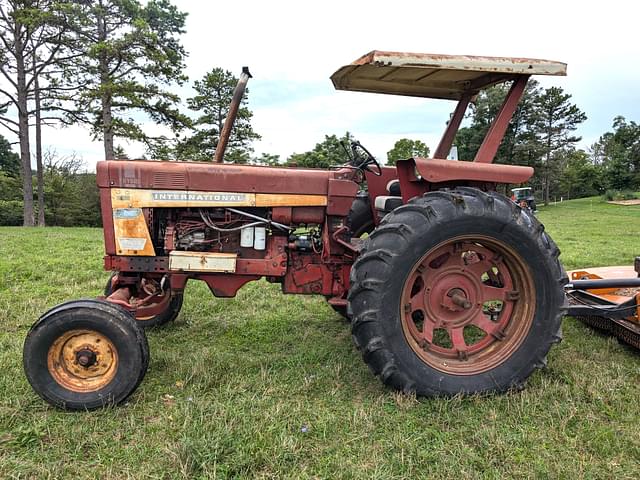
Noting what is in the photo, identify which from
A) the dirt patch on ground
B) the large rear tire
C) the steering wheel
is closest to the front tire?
the large rear tire

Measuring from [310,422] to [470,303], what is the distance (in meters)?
1.32

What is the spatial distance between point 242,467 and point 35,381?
52.7 inches

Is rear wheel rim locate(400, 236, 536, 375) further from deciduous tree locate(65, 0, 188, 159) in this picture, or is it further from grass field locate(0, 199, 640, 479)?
deciduous tree locate(65, 0, 188, 159)

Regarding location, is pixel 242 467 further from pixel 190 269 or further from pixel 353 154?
pixel 353 154

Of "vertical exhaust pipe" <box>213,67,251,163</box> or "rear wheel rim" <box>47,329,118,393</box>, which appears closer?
"rear wheel rim" <box>47,329,118,393</box>

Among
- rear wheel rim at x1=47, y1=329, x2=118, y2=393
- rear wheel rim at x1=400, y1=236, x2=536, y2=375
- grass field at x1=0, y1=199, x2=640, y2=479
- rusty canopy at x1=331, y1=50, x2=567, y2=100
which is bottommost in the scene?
grass field at x1=0, y1=199, x2=640, y2=479

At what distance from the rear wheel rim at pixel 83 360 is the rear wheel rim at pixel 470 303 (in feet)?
5.88

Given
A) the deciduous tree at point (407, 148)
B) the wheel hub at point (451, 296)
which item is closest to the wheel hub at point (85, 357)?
the wheel hub at point (451, 296)

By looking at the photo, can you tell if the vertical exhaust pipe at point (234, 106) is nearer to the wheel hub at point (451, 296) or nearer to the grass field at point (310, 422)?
the grass field at point (310, 422)

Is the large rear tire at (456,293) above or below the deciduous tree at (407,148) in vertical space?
below

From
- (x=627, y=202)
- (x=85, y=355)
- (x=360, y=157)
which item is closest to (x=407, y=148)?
(x=627, y=202)

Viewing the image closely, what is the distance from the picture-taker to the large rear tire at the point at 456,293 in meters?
2.66

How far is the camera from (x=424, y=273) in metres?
2.99

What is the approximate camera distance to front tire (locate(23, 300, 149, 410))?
8.29 feet
